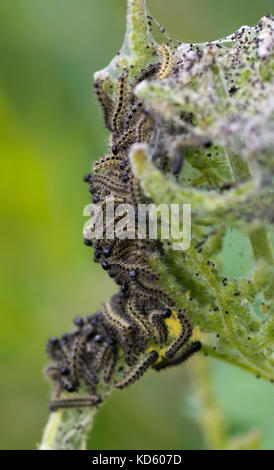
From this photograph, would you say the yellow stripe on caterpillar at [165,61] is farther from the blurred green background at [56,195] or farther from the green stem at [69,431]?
the blurred green background at [56,195]

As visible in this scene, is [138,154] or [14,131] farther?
[14,131]

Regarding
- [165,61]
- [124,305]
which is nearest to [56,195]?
[124,305]

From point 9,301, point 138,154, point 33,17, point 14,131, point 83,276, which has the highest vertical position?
point 33,17

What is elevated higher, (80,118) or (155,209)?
(80,118)

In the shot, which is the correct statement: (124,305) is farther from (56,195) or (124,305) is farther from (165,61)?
(56,195)

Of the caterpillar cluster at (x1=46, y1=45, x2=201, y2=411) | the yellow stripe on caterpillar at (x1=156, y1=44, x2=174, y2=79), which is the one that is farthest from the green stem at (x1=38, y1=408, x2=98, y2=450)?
the yellow stripe on caterpillar at (x1=156, y1=44, x2=174, y2=79)

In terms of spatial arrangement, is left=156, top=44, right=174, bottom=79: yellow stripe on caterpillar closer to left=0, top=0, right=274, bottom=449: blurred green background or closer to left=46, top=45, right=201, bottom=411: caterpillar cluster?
left=46, top=45, right=201, bottom=411: caterpillar cluster
